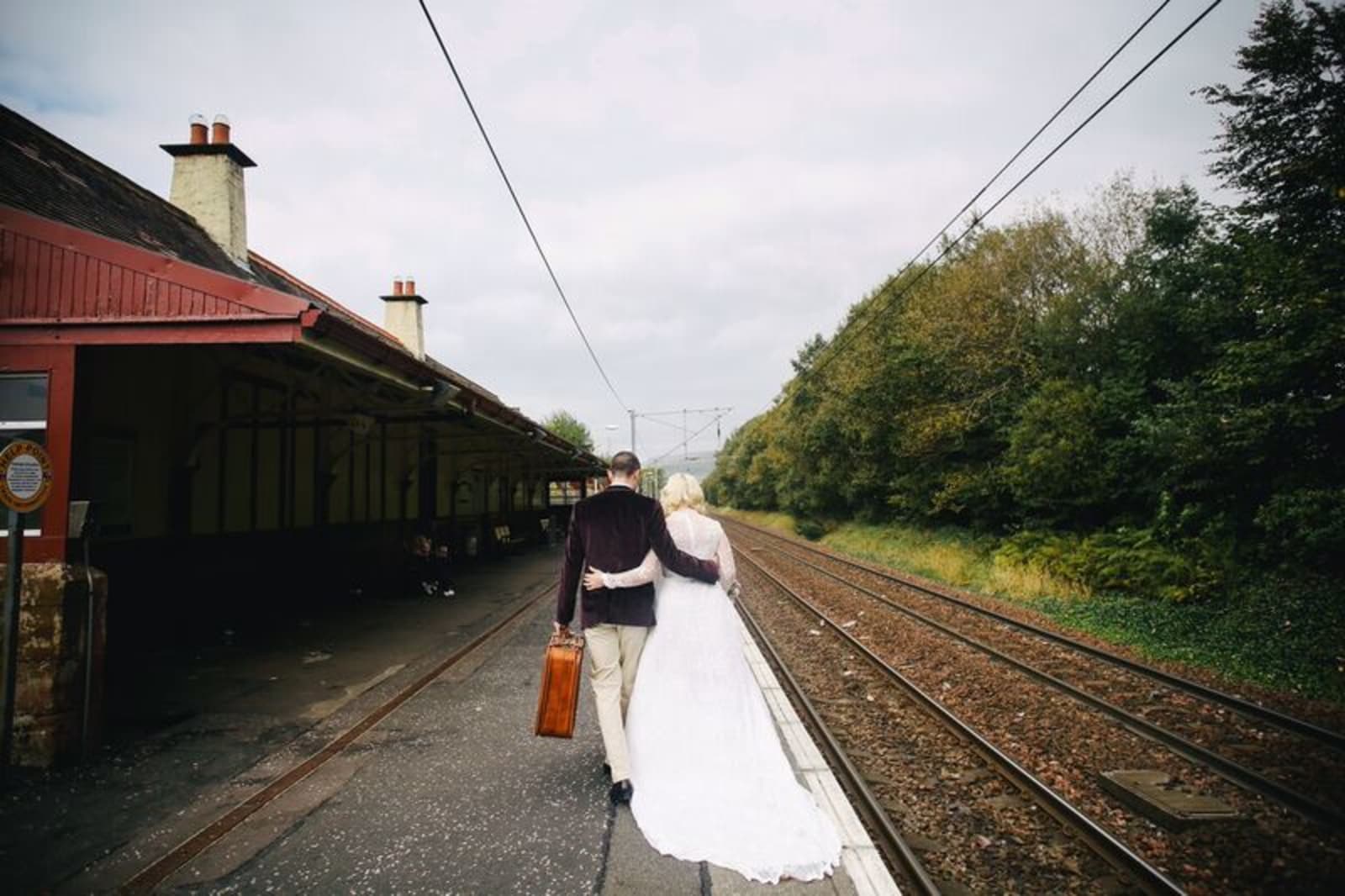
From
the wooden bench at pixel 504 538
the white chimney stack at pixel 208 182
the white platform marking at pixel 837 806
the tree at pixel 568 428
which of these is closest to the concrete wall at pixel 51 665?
the white platform marking at pixel 837 806

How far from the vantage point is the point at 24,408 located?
4680mm

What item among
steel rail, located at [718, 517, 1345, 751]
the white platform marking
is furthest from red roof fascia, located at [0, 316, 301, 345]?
steel rail, located at [718, 517, 1345, 751]

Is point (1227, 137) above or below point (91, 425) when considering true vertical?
above

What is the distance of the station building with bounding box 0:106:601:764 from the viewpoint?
4594mm

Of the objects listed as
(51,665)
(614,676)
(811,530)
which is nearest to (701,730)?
(614,676)

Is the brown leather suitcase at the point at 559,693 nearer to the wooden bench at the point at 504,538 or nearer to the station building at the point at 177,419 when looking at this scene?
the station building at the point at 177,419

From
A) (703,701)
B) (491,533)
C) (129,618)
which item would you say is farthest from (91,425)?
(491,533)

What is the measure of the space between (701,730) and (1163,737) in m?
4.13

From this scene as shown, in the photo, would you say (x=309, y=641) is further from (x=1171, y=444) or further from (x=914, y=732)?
(x=1171, y=444)

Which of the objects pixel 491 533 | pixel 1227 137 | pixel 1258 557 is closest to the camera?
pixel 1258 557

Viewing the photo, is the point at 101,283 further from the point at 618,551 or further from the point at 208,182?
the point at 208,182

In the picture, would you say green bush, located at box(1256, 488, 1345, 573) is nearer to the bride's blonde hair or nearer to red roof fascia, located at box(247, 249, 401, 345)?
the bride's blonde hair

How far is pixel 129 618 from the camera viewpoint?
24.0 ft

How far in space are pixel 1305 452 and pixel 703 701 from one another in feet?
34.4
